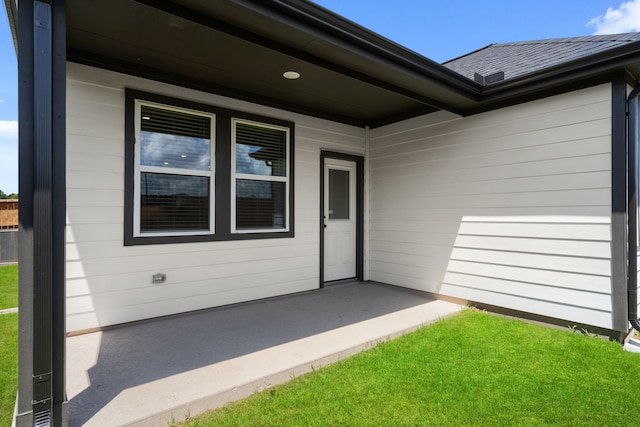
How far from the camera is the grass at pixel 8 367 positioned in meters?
2.02

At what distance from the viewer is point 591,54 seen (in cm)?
298

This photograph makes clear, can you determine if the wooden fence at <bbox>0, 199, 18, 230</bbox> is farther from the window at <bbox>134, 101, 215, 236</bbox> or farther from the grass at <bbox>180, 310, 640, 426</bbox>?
the grass at <bbox>180, 310, 640, 426</bbox>

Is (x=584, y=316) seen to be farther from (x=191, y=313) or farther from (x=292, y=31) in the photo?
(x=191, y=313)

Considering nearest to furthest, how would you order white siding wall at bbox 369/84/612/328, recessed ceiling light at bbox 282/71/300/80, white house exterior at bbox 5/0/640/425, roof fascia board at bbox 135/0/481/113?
roof fascia board at bbox 135/0/481/113 → white house exterior at bbox 5/0/640/425 → white siding wall at bbox 369/84/612/328 → recessed ceiling light at bbox 282/71/300/80

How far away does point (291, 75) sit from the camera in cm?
350

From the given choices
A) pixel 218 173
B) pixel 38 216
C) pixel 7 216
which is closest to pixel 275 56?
pixel 218 173

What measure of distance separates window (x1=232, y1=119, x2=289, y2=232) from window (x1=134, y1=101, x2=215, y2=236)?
1.19 feet

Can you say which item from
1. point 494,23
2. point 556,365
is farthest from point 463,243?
point 494,23

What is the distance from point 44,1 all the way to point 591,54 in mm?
4132

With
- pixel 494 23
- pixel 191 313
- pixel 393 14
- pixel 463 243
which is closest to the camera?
pixel 191 313

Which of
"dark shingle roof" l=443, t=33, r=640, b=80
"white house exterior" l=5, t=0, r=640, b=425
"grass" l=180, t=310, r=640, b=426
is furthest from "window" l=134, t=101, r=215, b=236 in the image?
"dark shingle roof" l=443, t=33, r=640, b=80

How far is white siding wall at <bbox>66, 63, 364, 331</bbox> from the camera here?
3.06m

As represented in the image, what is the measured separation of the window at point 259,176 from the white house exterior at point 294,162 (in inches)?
0.8

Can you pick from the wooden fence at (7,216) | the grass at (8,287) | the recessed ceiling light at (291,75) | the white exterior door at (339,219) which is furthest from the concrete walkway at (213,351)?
the wooden fence at (7,216)
